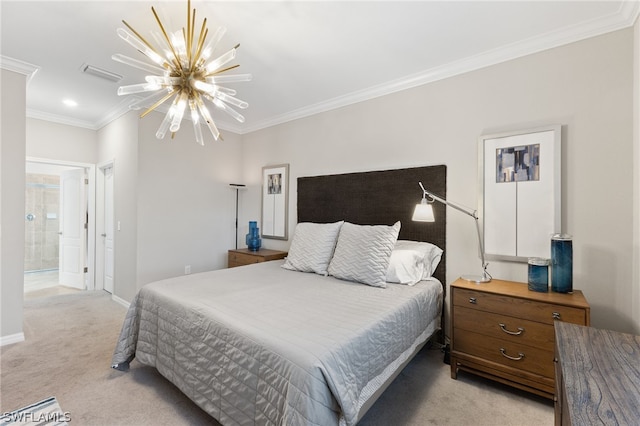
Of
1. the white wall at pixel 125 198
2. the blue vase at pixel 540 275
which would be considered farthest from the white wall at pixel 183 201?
the blue vase at pixel 540 275

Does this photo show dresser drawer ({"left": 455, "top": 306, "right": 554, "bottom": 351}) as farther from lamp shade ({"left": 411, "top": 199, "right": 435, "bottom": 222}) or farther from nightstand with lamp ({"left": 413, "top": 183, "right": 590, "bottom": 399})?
lamp shade ({"left": 411, "top": 199, "right": 435, "bottom": 222})

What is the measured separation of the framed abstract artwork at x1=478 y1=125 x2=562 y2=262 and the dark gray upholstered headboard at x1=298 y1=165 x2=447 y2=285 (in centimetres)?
37

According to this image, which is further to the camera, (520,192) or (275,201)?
(275,201)

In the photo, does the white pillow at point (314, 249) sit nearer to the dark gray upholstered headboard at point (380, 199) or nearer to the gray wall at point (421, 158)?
the dark gray upholstered headboard at point (380, 199)

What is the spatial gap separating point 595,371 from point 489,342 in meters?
1.14

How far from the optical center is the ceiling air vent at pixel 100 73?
110 inches

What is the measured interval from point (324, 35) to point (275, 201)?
2.37 metres

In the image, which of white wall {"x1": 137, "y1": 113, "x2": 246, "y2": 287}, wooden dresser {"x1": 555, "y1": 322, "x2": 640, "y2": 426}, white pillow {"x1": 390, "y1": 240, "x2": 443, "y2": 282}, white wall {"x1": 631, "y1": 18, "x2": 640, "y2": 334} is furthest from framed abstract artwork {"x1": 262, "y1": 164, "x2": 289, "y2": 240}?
white wall {"x1": 631, "y1": 18, "x2": 640, "y2": 334}

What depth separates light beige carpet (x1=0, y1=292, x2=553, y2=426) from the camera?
175 cm

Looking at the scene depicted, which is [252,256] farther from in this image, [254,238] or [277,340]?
[277,340]

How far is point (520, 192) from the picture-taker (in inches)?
91.5

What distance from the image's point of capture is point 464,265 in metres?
2.60

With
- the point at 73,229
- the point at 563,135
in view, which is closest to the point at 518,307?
the point at 563,135

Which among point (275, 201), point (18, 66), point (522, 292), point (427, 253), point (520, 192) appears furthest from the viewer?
point (275, 201)
